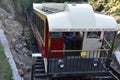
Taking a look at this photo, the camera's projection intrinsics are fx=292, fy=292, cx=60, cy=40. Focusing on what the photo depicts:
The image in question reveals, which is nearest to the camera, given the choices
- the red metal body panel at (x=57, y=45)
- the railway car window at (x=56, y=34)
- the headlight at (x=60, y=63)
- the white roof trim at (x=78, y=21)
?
the white roof trim at (x=78, y=21)

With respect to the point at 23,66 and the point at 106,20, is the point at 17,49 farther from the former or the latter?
the point at 106,20

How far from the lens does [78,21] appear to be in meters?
10.9

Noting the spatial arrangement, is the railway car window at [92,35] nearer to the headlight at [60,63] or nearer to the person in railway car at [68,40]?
the person in railway car at [68,40]

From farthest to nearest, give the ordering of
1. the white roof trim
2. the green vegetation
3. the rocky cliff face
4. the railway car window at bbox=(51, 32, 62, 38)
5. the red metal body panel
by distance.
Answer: the rocky cliff face
the red metal body panel
the railway car window at bbox=(51, 32, 62, 38)
the green vegetation
the white roof trim

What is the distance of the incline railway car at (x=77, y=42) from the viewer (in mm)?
10898

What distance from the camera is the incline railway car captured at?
35.8ft

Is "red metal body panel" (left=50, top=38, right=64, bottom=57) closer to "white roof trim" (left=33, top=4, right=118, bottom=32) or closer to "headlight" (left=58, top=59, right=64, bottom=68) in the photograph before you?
"headlight" (left=58, top=59, right=64, bottom=68)

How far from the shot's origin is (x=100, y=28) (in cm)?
1102

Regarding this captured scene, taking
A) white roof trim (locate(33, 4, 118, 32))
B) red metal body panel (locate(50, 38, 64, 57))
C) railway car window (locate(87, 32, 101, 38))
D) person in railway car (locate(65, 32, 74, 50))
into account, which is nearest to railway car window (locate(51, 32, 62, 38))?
red metal body panel (locate(50, 38, 64, 57))

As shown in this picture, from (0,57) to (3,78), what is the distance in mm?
1693

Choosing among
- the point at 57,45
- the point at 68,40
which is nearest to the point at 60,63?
the point at 57,45

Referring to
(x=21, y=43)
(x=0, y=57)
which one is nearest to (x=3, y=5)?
(x=21, y=43)

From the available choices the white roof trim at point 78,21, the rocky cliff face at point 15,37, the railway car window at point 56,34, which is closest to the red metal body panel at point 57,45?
the railway car window at point 56,34

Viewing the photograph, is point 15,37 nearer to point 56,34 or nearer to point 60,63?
point 56,34
